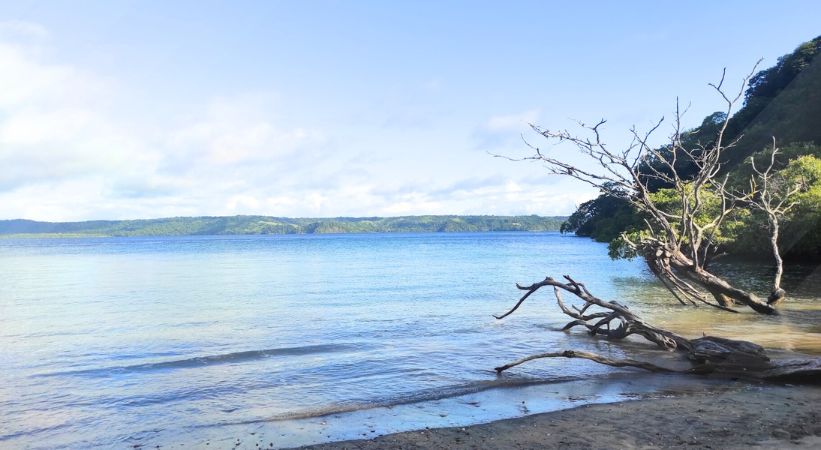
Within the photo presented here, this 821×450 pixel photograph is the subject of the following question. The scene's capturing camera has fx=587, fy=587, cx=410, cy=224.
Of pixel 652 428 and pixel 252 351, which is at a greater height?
pixel 652 428

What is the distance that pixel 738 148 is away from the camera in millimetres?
58156

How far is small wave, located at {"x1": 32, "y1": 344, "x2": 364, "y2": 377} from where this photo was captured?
12609 mm

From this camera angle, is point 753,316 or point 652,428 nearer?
point 652,428

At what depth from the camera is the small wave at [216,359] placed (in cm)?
1261

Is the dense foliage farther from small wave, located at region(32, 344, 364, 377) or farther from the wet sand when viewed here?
small wave, located at region(32, 344, 364, 377)

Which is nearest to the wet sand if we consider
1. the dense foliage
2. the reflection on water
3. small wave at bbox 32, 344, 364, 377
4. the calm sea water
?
the calm sea water

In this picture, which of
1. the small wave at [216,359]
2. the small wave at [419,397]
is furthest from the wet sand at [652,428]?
the small wave at [216,359]

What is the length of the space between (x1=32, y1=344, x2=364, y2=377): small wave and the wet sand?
711 centimetres

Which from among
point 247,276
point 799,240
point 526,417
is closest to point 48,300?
point 247,276

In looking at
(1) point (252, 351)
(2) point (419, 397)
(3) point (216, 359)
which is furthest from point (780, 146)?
(3) point (216, 359)

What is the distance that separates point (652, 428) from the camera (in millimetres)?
7285

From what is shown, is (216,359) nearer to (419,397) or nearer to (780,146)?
(419,397)

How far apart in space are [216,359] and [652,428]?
32.4ft

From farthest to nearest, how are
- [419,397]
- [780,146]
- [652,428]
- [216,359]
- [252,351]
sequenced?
[780,146] → [252,351] → [216,359] → [419,397] → [652,428]
